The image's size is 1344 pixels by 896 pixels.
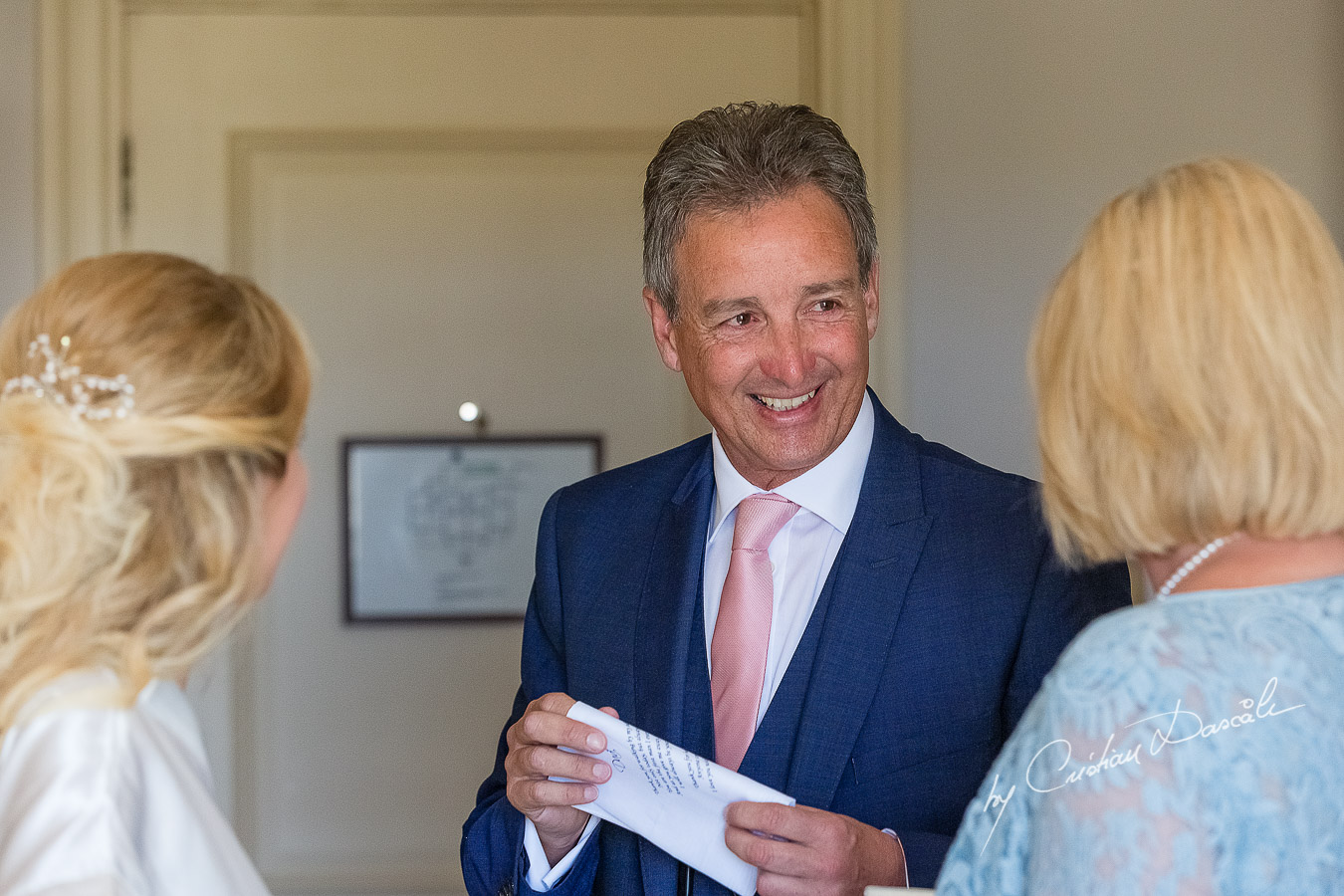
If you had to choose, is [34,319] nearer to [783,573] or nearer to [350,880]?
[783,573]

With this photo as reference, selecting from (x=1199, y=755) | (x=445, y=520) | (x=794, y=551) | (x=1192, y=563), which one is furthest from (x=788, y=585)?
(x=445, y=520)

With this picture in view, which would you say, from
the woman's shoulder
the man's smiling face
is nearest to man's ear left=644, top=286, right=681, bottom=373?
the man's smiling face

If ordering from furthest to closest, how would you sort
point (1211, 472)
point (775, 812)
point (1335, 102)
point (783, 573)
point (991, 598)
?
point (1335, 102) → point (783, 573) → point (991, 598) → point (775, 812) → point (1211, 472)

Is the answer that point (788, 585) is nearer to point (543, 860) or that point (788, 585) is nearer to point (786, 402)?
point (786, 402)

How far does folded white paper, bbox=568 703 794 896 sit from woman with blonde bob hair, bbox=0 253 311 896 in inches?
17.0

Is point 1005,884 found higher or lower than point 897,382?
lower

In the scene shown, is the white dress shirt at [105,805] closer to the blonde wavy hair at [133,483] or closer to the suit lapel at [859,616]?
the blonde wavy hair at [133,483]

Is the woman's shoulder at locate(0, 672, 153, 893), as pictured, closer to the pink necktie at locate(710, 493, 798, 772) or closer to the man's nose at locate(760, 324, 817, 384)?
the pink necktie at locate(710, 493, 798, 772)

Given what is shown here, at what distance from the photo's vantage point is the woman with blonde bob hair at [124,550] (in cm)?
116

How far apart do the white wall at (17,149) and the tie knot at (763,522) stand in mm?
2110

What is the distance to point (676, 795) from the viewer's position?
148 centimetres

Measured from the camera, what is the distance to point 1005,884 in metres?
1.04

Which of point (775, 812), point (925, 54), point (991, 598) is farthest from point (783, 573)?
point (925, 54)

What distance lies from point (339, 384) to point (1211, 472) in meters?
2.53
